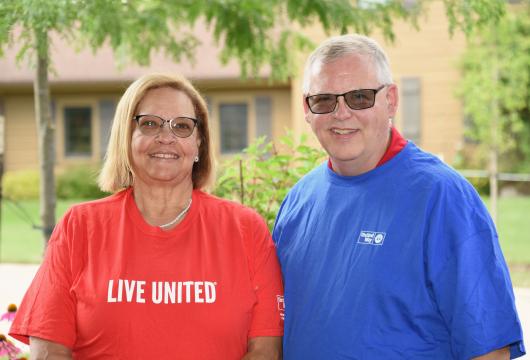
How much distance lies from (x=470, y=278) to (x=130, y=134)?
137 centimetres

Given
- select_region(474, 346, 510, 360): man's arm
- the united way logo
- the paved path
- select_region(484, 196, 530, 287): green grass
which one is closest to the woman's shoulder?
the united way logo

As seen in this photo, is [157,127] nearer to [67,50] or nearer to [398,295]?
[398,295]

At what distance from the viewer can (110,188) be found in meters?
2.89

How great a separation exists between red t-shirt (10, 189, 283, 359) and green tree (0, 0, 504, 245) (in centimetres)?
195

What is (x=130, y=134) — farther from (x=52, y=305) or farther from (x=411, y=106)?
(x=411, y=106)

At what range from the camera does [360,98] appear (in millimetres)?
2662

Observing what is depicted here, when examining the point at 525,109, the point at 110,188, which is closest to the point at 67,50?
the point at 525,109

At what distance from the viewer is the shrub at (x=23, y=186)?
74.6 ft

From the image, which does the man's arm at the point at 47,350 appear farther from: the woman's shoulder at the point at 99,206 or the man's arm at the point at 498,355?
the man's arm at the point at 498,355

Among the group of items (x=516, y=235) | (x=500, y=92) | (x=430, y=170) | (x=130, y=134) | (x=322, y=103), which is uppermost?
(x=500, y=92)

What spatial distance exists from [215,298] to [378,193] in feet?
2.30

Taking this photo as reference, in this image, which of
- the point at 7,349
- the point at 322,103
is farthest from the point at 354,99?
the point at 7,349

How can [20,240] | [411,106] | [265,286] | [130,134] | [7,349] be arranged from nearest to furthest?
[265,286]
[130,134]
[7,349]
[20,240]
[411,106]

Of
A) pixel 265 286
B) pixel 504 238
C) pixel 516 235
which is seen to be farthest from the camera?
pixel 516 235
